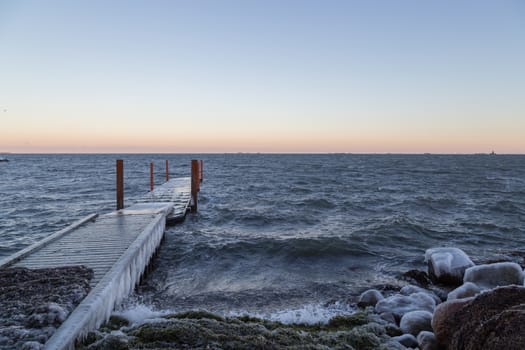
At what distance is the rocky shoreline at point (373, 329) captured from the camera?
12.5ft

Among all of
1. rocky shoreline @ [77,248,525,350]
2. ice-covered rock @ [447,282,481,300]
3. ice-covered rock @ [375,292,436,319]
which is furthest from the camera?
ice-covered rock @ [375,292,436,319]

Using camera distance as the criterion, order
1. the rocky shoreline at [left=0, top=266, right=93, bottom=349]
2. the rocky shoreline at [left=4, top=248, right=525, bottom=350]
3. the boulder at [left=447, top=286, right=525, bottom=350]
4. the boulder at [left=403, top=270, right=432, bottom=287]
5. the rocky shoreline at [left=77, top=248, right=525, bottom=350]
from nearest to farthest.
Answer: the boulder at [left=447, top=286, right=525, bottom=350] < the rocky shoreline at [left=77, top=248, right=525, bottom=350] < the rocky shoreline at [left=4, top=248, right=525, bottom=350] < the rocky shoreline at [left=0, top=266, right=93, bottom=349] < the boulder at [left=403, top=270, right=432, bottom=287]

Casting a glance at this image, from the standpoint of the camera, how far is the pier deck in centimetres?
463

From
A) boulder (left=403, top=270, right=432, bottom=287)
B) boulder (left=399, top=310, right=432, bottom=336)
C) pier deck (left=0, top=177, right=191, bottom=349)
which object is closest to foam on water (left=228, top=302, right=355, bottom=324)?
boulder (left=399, top=310, right=432, bottom=336)

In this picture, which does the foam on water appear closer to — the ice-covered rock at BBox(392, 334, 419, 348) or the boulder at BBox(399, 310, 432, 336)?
the boulder at BBox(399, 310, 432, 336)

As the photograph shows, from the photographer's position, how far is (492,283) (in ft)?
22.8

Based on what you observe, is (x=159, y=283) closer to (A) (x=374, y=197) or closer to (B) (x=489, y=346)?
(B) (x=489, y=346)

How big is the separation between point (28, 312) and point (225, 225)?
415 inches

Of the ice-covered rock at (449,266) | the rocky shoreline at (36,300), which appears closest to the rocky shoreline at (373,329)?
the rocky shoreline at (36,300)

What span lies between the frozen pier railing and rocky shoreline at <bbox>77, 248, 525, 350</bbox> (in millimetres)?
281

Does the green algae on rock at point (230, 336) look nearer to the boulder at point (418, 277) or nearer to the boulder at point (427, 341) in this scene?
the boulder at point (427, 341)

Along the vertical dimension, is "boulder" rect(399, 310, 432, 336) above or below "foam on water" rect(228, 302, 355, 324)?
above

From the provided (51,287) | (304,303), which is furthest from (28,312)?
(304,303)

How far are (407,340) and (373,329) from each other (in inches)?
19.5
